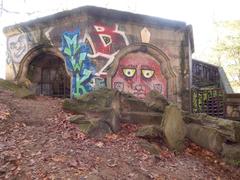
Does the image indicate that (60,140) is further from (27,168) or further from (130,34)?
(130,34)

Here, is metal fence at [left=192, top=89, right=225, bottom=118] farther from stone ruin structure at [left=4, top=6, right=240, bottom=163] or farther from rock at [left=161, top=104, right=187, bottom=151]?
rock at [left=161, top=104, right=187, bottom=151]

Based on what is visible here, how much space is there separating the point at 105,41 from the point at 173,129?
22.5 ft

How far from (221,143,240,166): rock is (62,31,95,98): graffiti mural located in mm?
6917

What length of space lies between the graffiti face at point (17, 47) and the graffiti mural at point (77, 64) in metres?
2.76

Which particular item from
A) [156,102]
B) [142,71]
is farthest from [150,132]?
[142,71]

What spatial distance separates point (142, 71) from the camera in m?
14.4

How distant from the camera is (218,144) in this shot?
790 cm

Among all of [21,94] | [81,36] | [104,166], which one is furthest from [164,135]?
[81,36]

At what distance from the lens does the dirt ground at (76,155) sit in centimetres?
564

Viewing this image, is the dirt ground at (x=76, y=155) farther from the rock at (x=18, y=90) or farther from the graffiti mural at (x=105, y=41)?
the graffiti mural at (x=105, y=41)

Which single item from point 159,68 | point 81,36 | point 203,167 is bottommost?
point 203,167

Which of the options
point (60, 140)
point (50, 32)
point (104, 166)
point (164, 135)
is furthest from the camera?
point (50, 32)

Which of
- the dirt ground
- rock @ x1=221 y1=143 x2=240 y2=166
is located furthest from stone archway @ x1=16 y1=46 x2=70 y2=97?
rock @ x1=221 y1=143 x2=240 y2=166

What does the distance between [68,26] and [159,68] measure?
461 cm
